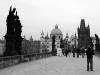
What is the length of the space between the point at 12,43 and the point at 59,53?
1113 inches

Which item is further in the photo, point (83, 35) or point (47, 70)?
point (83, 35)

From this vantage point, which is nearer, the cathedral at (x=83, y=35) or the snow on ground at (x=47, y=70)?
the snow on ground at (x=47, y=70)

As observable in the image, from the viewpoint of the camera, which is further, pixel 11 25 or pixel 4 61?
pixel 11 25

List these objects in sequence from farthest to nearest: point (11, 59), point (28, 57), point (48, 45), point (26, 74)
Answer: point (48, 45)
point (28, 57)
point (11, 59)
point (26, 74)

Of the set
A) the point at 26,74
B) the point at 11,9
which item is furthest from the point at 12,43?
the point at 26,74

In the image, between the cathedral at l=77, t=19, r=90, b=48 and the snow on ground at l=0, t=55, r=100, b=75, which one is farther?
the cathedral at l=77, t=19, r=90, b=48

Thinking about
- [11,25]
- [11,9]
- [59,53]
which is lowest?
[59,53]

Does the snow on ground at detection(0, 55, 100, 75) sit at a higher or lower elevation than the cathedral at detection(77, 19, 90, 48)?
lower

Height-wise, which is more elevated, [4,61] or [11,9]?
[11,9]

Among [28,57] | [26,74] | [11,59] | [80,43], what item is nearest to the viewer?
[26,74]

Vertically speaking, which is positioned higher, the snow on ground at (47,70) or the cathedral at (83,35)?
the cathedral at (83,35)

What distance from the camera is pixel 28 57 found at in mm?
23594

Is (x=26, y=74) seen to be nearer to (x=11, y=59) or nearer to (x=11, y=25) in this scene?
(x=11, y=59)

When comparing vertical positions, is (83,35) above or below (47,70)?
above
